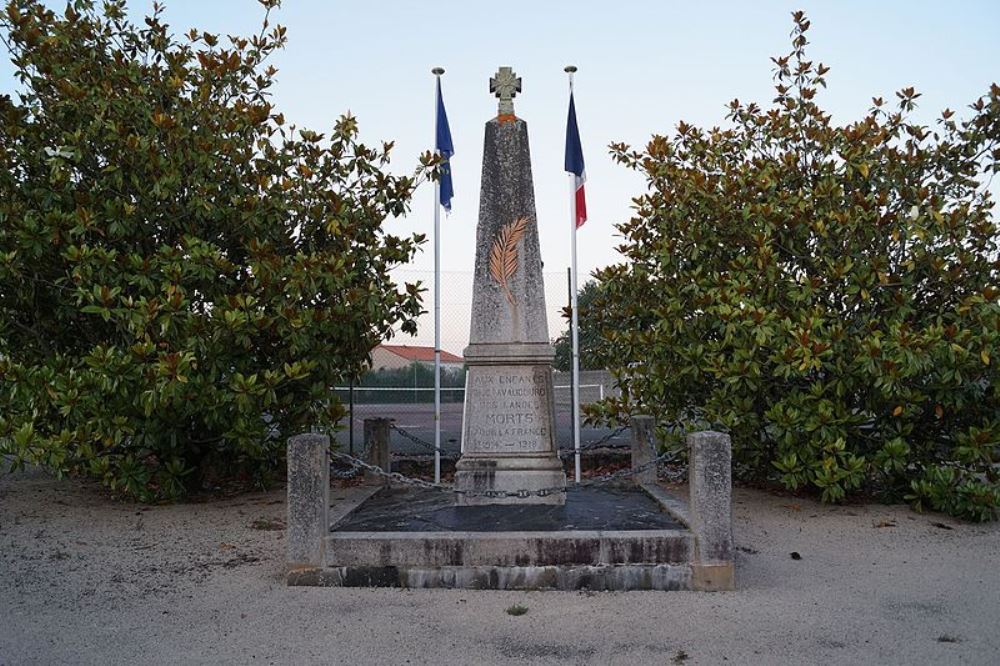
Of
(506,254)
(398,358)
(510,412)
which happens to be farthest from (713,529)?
(398,358)

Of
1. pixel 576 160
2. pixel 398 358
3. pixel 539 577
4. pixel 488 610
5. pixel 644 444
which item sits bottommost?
pixel 488 610

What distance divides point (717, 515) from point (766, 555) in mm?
1475

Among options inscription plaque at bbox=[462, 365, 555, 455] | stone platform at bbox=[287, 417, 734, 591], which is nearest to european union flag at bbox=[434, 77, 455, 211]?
inscription plaque at bbox=[462, 365, 555, 455]

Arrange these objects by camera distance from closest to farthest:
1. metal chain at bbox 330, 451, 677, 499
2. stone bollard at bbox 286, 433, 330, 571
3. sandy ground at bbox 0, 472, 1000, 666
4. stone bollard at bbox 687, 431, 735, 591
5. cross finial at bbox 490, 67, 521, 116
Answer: sandy ground at bbox 0, 472, 1000, 666 → stone bollard at bbox 687, 431, 735, 591 → stone bollard at bbox 286, 433, 330, 571 → metal chain at bbox 330, 451, 677, 499 → cross finial at bbox 490, 67, 521, 116

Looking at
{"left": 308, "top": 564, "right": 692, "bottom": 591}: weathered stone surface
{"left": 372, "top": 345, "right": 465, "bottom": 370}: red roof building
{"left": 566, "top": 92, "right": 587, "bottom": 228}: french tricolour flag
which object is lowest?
{"left": 308, "top": 564, "right": 692, "bottom": 591}: weathered stone surface

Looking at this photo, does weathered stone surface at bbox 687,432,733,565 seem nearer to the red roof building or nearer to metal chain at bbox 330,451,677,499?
metal chain at bbox 330,451,677,499

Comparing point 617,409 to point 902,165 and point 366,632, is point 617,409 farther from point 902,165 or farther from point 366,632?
point 366,632

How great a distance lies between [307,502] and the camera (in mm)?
5496

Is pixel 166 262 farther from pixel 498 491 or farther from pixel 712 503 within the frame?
pixel 712 503

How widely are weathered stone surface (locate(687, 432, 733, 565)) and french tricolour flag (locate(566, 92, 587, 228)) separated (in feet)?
16.7

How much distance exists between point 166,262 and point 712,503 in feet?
17.1

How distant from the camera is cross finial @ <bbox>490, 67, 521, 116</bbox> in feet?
25.2

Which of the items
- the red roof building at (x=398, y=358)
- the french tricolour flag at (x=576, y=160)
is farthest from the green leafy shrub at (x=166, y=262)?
the red roof building at (x=398, y=358)

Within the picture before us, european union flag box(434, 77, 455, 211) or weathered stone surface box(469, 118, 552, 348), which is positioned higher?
european union flag box(434, 77, 455, 211)
